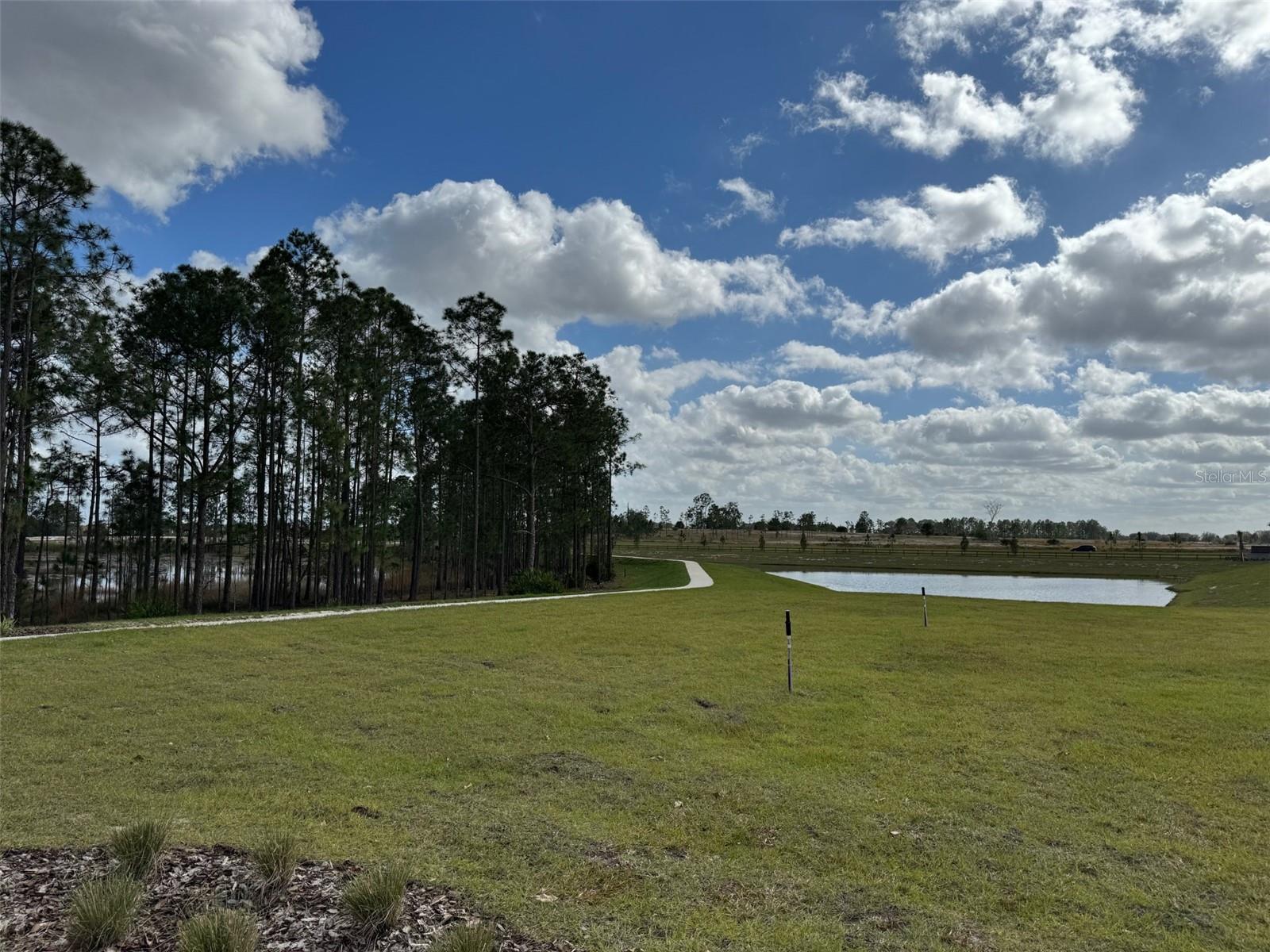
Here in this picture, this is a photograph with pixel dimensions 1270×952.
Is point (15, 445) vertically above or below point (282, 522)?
above

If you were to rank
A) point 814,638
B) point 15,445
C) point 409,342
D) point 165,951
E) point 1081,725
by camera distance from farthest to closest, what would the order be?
point 409,342 → point 15,445 → point 814,638 → point 1081,725 → point 165,951

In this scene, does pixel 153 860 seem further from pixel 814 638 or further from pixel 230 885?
pixel 814 638

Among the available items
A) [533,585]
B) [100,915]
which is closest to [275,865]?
[100,915]

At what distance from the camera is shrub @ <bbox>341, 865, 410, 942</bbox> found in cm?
362

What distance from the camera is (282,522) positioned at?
3206 centimetres

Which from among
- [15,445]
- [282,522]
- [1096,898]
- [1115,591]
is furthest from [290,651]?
[1115,591]

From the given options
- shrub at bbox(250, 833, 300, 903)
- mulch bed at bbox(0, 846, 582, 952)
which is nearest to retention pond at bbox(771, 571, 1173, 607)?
mulch bed at bbox(0, 846, 582, 952)

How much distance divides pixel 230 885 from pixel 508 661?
334 inches

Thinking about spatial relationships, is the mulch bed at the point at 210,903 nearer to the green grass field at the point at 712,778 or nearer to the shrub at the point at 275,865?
the shrub at the point at 275,865

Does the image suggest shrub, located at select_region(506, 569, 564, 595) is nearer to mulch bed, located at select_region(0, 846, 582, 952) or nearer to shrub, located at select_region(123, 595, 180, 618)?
shrub, located at select_region(123, 595, 180, 618)

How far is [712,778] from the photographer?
6.53 m

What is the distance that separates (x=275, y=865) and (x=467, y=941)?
1.48 m

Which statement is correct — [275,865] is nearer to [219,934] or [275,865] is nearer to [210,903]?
[210,903]

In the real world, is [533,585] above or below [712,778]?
below
